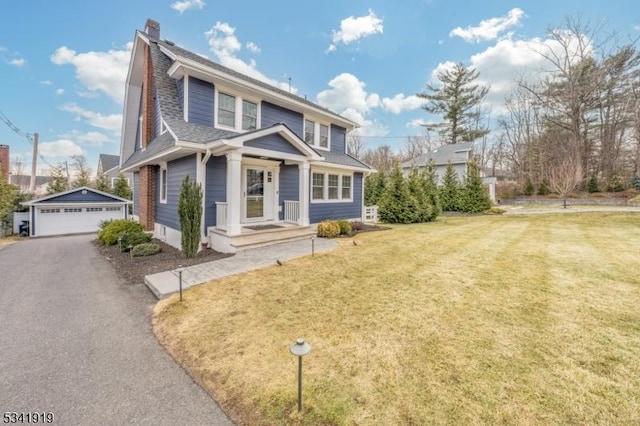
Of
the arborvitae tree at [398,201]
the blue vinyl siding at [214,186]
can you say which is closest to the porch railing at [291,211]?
the blue vinyl siding at [214,186]

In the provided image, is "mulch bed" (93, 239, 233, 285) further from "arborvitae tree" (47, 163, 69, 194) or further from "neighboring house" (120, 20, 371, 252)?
"arborvitae tree" (47, 163, 69, 194)

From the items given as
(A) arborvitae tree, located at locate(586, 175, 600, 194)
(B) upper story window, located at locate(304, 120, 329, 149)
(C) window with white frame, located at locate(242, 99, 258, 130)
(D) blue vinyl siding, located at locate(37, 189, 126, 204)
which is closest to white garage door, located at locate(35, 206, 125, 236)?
(D) blue vinyl siding, located at locate(37, 189, 126, 204)

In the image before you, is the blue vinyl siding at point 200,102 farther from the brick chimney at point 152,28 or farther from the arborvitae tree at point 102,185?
the arborvitae tree at point 102,185

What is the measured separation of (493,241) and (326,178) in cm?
701

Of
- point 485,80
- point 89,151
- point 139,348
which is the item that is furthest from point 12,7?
point 485,80

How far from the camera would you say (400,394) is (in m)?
2.44

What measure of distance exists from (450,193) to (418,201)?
6861 millimetres

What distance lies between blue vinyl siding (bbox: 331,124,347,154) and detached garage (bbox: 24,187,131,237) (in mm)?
14027

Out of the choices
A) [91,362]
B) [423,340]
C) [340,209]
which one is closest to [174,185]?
[340,209]

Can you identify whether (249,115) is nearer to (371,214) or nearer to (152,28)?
(152,28)

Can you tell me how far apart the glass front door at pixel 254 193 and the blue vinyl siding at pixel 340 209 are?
Answer: 2.38 m

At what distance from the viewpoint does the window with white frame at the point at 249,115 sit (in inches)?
401

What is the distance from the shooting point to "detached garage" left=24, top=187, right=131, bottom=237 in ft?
48.9

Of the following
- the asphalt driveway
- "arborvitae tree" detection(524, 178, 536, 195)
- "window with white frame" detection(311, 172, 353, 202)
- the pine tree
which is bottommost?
the asphalt driveway
